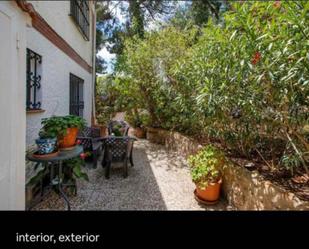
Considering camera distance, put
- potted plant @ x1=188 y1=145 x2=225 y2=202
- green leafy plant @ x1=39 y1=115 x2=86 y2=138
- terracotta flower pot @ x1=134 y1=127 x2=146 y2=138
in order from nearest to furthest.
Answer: green leafy plant @ x1=39 y1=115 x2=86 y2=138 < potted plant @ x1=188 y1=145 x2=225 y2=202 < terracotta flower pot @ x1=134 y1=127 x2=146 y2=138

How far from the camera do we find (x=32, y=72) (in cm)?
370

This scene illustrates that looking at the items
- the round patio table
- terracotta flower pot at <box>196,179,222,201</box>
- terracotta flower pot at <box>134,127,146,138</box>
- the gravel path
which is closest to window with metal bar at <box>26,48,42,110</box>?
the round patio table

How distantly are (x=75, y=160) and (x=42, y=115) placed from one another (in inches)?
44.8

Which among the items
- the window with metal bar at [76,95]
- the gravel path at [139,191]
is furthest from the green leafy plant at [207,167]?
the window with metal bar at [76,95]

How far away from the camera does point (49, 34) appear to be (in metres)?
4.18

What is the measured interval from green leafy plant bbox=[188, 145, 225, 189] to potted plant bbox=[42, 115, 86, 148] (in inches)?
84.9

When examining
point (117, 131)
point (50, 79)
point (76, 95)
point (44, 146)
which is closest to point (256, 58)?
point (44, 146)

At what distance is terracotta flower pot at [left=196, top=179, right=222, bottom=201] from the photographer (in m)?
3.57

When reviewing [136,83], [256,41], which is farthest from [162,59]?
[256,41]

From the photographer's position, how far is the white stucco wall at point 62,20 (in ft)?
12.9

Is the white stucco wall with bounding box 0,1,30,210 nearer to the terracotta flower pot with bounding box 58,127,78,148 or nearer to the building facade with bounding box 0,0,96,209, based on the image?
the building facade with bounding box 0,0,96,209

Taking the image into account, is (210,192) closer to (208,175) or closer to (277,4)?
(208,175)

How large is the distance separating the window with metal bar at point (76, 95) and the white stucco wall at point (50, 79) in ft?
1.55

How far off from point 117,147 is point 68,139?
4.72ft
